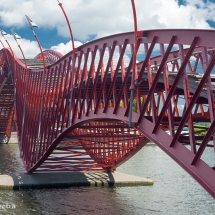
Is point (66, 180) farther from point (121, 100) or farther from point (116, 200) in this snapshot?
point (121, 100)

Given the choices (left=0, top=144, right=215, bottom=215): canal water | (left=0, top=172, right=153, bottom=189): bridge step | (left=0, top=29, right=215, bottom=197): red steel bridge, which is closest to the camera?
(left=0, top=29, right=215, bottom=197): red steel bridge

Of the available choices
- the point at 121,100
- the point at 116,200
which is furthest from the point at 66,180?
the point at 121,100

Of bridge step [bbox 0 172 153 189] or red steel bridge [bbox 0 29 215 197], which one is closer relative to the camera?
red steel bridge [bbox 0 29 215 197]

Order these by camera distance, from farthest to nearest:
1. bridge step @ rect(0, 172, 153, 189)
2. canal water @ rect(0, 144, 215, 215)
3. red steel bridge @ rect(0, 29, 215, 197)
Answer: bridge step @ rect(0, 172, 153, 189)
canal water @ rect(0, 144, 215, 215)
red steel bridge @ rect(0, 29, 215, 197)

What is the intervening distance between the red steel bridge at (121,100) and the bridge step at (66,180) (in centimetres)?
145

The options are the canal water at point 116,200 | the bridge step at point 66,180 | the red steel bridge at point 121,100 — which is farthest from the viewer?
the bridge step at point 66,180

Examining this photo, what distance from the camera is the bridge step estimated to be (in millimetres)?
38188

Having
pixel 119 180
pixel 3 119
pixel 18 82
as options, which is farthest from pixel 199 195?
pixel 3 119

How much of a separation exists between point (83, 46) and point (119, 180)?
52.3ft

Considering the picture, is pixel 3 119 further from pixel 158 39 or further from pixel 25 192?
pixel 158 39

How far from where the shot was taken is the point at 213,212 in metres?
30.2

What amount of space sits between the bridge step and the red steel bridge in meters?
1.45

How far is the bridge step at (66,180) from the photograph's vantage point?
38188mm

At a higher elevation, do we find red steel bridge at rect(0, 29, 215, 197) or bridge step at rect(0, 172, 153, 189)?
red steel bridge at rect(0, 29, 215, 197)
